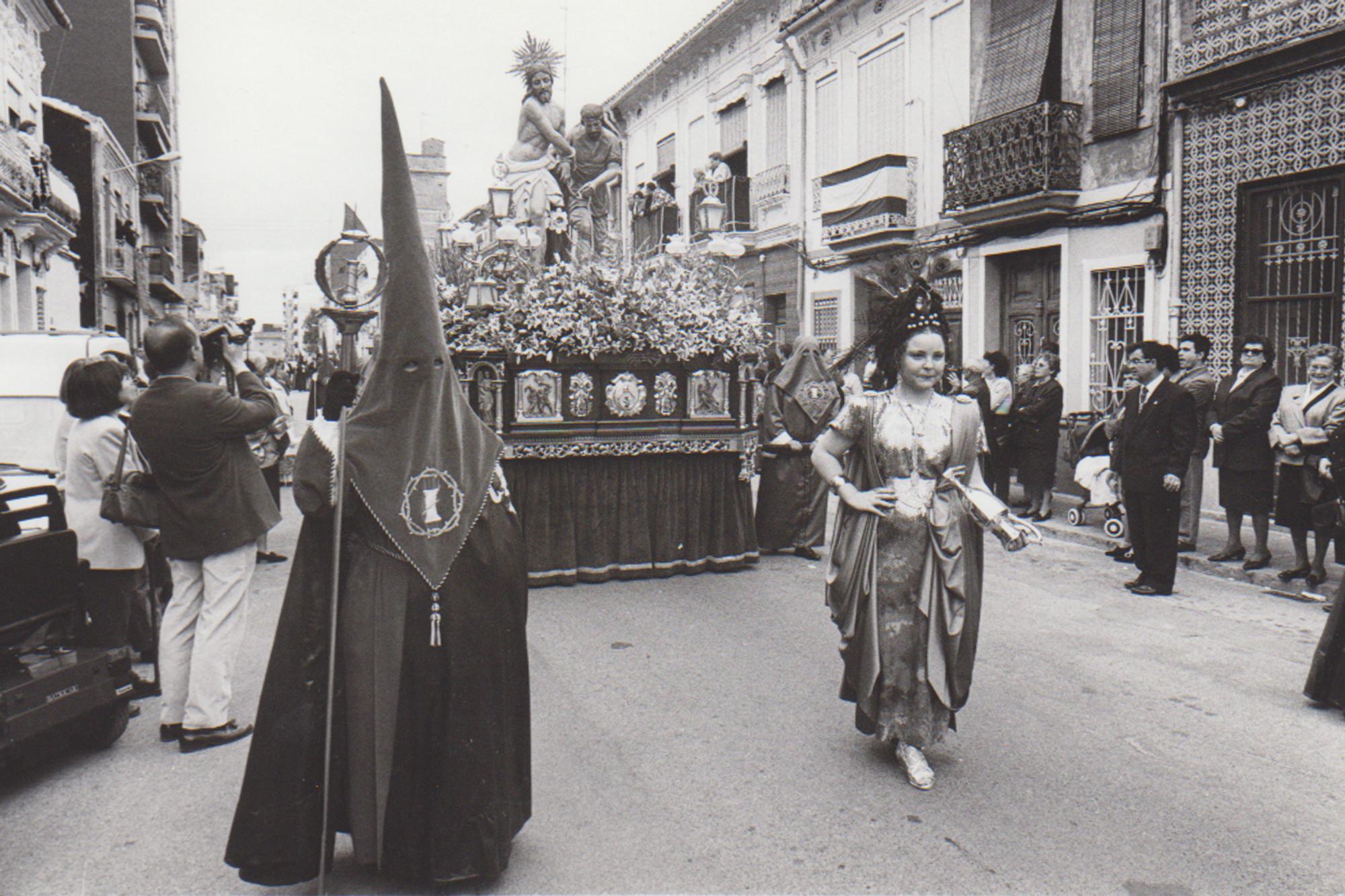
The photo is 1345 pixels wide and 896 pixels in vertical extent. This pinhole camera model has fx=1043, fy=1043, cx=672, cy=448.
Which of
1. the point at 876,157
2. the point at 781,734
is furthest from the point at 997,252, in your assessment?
the point at 781,734

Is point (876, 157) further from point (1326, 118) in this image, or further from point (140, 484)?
point (140, 484)

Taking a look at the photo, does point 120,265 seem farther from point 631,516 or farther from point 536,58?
point 631,516

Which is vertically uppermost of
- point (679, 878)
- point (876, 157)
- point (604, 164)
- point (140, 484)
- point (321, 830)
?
point (876, 157)

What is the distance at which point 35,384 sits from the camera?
822cm

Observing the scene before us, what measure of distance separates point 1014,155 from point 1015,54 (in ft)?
5.22

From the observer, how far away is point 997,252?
1479cm

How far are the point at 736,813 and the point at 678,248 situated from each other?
677 centimetres

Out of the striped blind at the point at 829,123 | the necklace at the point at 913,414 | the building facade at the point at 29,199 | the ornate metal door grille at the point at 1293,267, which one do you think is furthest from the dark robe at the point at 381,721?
the building facade at the point at 29,199

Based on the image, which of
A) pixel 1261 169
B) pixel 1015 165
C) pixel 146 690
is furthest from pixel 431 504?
pixel 1015 165

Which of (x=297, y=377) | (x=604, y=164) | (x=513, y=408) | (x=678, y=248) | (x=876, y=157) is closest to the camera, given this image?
(x=513, y=408)

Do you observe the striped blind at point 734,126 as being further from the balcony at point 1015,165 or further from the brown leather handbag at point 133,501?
the brown leather handbag at point 133,501

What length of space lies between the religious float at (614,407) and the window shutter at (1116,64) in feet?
22.4

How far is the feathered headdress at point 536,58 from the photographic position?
10.3 m

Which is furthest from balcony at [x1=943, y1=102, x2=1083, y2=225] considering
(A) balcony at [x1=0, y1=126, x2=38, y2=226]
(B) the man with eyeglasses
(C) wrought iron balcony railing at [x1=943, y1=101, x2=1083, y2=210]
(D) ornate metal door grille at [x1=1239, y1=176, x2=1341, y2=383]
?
(A) balcony at [x1=0, y1=126, x2=38, y2=226]
